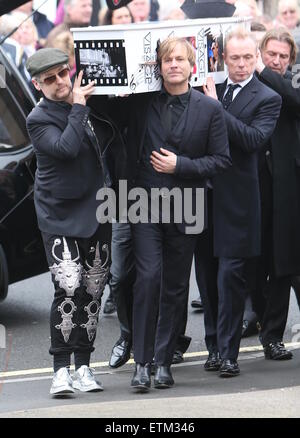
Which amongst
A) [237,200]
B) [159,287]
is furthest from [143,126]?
[159,287]

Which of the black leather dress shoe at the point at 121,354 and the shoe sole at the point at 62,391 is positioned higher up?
the shoe sole at the point at 62,391

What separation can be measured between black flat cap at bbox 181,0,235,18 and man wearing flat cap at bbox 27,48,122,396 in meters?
1.27

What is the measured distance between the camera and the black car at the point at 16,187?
28.7ft

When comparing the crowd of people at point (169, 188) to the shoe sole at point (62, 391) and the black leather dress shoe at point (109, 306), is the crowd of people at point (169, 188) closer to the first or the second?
the shoe sole at point (62, 391)

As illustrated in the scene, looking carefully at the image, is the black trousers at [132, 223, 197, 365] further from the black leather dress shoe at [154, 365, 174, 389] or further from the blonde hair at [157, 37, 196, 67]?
the blonde hair at [157, 37, 196, 67]

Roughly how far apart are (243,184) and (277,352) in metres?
1.16

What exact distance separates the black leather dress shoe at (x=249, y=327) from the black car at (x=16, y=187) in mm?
1517

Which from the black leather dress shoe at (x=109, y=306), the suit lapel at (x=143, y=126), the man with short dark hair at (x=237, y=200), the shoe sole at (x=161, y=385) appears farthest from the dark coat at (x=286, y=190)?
the black leather dress shoe at (x=109, y=306)

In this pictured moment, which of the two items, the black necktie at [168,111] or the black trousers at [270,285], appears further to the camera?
the black trousers at [270,285]

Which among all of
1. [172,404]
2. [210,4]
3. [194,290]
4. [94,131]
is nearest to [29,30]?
[194,290]

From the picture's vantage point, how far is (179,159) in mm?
6832

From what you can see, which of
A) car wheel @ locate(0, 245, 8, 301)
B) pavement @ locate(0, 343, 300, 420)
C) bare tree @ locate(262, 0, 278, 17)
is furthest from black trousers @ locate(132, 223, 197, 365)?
bare tree @ locate(262, 0, 278, 17)

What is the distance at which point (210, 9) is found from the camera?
777 cm

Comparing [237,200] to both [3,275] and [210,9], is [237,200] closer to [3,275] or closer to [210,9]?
[210,9]
